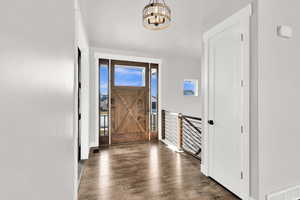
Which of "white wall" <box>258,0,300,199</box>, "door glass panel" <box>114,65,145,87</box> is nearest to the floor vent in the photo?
"white wall" <box>258,0,300,199</box>

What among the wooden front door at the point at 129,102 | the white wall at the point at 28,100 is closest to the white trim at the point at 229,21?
the white wall at the point at 28,100

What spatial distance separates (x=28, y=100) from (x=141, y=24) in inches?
111

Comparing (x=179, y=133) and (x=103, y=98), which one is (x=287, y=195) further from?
(x=103, y=98)

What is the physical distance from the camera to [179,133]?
12.2 feet

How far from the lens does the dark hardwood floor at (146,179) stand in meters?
1.91

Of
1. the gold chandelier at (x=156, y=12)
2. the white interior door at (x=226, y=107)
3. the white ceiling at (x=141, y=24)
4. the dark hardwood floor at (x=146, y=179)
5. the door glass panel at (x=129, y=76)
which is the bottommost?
the dark hardwood floor at (x=146, y=179)

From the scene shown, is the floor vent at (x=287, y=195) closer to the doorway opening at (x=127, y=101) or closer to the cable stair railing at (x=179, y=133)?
the cable stair railing at (x=179, y=133)

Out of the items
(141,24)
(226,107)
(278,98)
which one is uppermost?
(141,24)

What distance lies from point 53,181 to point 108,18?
268 cm

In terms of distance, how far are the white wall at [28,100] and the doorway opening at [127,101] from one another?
3.46 meters

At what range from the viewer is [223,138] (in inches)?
81.5

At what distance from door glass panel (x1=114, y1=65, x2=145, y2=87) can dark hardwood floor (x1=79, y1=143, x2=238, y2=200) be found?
201 centimetres

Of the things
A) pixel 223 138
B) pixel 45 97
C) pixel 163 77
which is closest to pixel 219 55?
pixel 223 138

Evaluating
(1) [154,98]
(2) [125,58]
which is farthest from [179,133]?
(2) [125,58]
